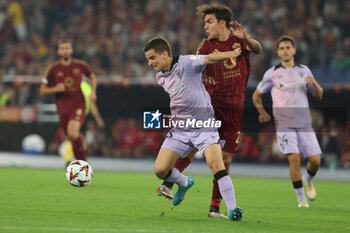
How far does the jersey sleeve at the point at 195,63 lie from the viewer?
7727 mm

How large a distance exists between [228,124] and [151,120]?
2.09m

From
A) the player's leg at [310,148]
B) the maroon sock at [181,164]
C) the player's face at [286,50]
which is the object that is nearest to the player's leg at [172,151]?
the maroon sock at [181,164]

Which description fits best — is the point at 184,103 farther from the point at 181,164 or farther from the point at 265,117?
the point at 265,117

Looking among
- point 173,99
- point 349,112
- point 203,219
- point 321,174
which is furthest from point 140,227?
point 349,112

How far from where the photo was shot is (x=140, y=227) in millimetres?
6785

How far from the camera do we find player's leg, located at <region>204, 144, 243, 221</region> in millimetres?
7484

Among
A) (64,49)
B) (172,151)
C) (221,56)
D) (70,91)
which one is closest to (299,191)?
(172,151)

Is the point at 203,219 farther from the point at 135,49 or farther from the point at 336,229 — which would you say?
the point at 135,49

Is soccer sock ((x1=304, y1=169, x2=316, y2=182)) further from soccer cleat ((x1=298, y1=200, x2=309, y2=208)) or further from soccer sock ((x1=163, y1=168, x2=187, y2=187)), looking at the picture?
soccer sock ((x1=163, y1=168, x2=187, y2=187))

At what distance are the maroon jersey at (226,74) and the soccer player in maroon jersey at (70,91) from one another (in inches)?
216

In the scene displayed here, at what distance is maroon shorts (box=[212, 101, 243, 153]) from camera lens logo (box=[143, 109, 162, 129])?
69.6 inches

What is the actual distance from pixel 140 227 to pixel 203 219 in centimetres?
125

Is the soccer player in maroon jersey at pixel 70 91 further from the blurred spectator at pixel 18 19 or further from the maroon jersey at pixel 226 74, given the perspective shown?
the blurred spectator at pixel 18 19

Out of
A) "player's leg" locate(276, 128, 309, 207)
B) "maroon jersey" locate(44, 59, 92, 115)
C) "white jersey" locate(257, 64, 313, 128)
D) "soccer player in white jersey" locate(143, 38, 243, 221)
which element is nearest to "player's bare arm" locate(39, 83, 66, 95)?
"maroon jersey" locate(44, 59, 92, 115)
